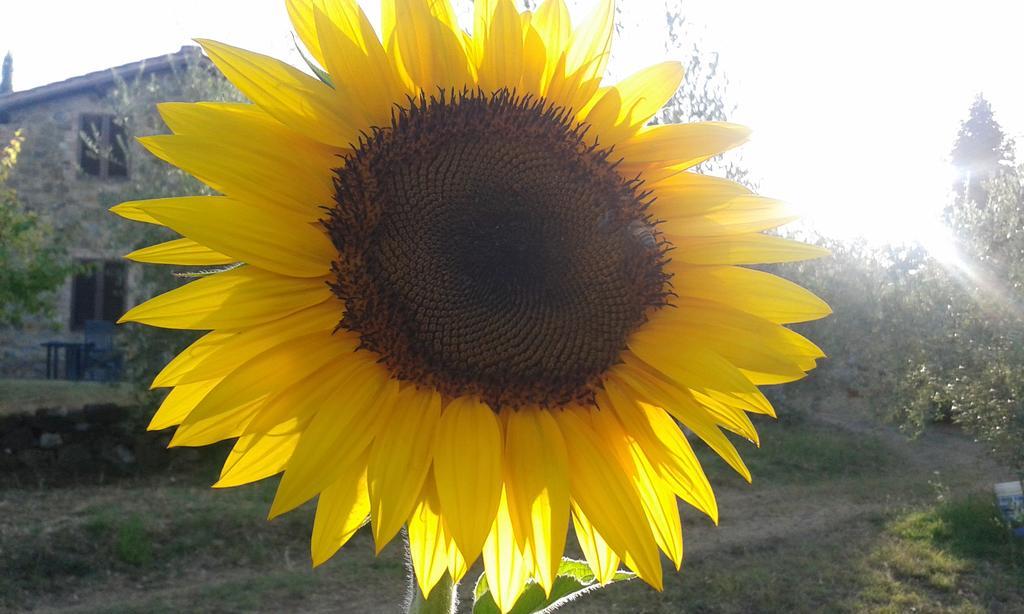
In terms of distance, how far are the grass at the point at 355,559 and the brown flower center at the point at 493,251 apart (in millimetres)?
5819

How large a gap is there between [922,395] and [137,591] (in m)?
9.78

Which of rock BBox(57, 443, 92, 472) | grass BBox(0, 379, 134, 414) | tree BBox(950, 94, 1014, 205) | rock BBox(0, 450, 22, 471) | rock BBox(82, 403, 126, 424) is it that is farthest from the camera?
tree BBox(950, 94, 1014, 205)

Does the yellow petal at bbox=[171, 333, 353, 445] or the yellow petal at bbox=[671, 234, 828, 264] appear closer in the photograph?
the yellow petal at bbox=[171, 333, 353, 445]

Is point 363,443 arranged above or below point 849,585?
above

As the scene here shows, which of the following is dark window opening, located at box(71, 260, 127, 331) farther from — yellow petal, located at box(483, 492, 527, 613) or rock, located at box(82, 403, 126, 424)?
yellow petal, located at box(483, 492, 527, 613)

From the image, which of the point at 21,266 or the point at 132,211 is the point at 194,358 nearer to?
the point at 132,211

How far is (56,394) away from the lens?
11695 millimetres

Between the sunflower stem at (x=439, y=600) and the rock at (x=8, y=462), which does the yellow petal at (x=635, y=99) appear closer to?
the sunflower stem at (x=439, y=600)

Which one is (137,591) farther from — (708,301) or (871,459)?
(871,459)

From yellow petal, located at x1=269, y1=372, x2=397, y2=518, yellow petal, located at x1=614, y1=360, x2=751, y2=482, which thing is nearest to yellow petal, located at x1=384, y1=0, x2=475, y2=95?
yellow petal, located at x1=269, y1=372, x2=397, y2=518

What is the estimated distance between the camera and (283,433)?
4.15 ft

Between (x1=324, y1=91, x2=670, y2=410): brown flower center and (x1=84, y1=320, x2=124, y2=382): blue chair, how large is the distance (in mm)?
13318

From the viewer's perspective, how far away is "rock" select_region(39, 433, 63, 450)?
10.2 meters

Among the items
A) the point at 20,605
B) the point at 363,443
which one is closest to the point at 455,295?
the point at 363,443
